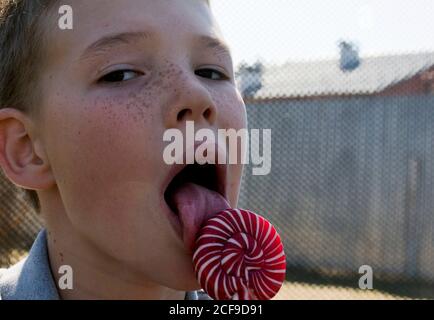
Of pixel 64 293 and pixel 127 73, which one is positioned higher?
pixel 127 73

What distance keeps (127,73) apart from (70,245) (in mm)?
523

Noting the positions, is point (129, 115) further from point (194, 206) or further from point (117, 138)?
point (194, 206)

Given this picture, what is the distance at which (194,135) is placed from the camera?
1.54m

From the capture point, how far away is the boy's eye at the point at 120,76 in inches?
62.1

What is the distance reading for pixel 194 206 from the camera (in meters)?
1.55

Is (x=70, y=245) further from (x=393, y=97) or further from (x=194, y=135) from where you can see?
(x=393, y=97)

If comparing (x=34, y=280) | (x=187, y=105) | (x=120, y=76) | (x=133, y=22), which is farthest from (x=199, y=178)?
(x=34, y=280)

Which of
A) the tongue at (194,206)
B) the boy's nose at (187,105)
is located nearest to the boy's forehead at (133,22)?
the boy's nose at (187,105)

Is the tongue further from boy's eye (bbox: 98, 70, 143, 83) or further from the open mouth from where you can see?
boy's eye (bbox: 98, 70, 143, 83)

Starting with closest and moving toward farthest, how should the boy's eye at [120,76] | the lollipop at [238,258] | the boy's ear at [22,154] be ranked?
the lollipop at [238,258] → the boy's eye at [120,76] → the boy's ear at [22,154]

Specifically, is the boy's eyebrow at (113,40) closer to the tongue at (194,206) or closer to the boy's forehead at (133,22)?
the boy's forehead at (133,22)

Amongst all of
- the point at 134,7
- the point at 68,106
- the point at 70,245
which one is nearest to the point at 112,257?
the point at 70,245

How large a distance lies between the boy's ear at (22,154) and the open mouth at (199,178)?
0.35 meters
